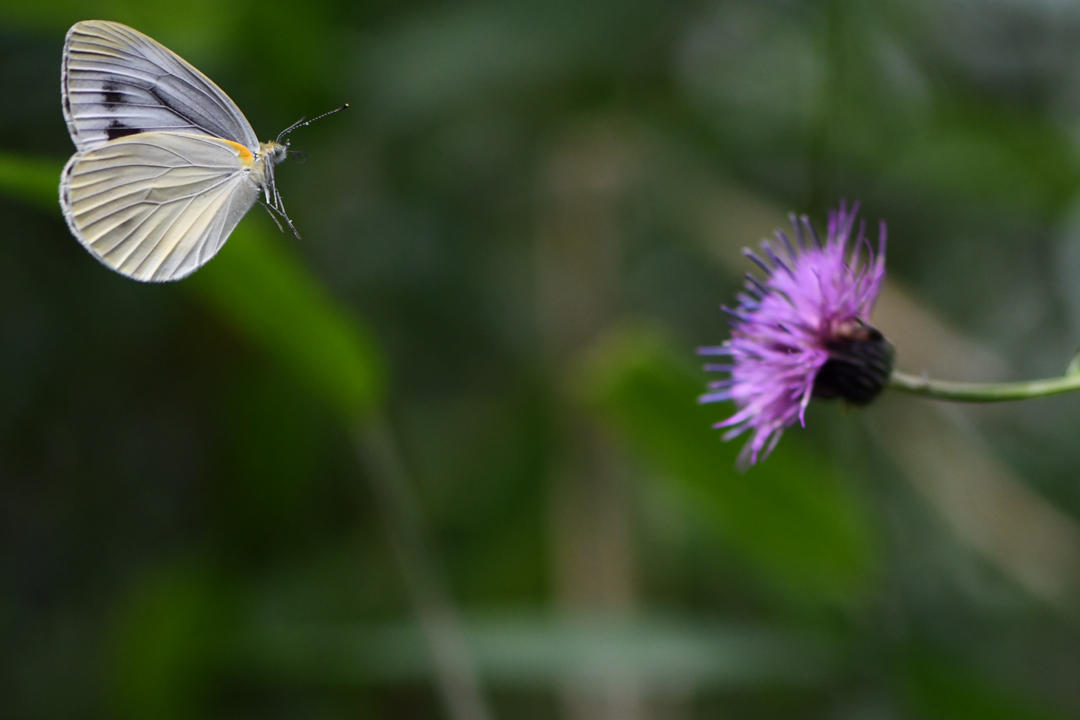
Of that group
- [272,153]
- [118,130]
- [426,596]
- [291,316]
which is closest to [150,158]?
[118,130]

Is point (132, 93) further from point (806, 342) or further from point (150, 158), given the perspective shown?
point (806, 342)

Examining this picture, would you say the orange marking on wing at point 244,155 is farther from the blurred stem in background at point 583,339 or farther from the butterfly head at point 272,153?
the blurred stem in background at point 583,339

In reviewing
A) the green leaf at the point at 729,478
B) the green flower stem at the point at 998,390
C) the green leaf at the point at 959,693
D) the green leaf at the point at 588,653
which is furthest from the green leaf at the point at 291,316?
the green leaf at the point at 959,693

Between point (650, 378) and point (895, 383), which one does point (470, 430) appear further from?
point (895, 383)

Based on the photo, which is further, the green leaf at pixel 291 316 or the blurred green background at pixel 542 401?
the blurred green background at pixel 542 401

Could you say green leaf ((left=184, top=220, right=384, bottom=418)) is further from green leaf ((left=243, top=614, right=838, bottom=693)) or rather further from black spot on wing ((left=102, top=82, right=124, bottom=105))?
green leaf ((left=243, top=614, right=838, bottom=693))

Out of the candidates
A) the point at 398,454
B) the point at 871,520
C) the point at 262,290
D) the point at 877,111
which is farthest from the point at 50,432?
the point at 877,111
